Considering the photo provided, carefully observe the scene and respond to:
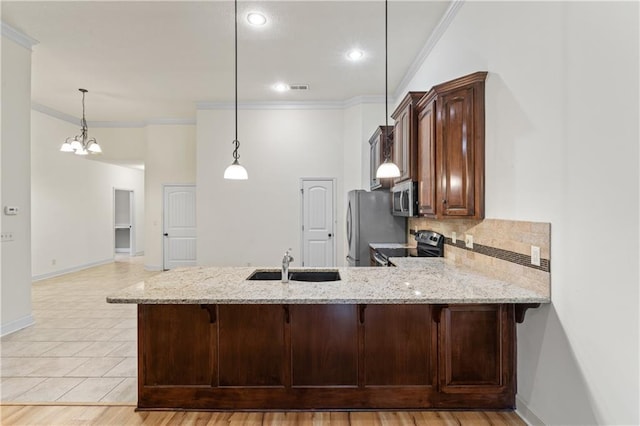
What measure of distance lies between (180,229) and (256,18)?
16.4ft

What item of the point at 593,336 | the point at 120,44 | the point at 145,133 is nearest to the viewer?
the point at 593,336

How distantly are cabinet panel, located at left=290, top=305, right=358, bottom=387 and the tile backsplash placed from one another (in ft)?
3.57

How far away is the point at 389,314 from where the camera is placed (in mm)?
2219

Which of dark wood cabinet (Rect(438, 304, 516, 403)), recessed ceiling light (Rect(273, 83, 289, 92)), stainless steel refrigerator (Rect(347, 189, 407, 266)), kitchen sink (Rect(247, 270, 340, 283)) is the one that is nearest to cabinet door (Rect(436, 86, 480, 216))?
dark wood cabinet (Rect(438, 304, 516, 403))

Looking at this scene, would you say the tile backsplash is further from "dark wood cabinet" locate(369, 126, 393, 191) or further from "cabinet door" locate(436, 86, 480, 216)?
"dark wood cabinet" locate(369, 126, 393, 191)

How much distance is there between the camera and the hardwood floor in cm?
210

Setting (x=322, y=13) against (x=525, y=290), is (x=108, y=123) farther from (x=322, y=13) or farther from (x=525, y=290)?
(x=525, y=290)

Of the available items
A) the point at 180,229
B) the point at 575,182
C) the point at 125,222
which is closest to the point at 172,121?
the point at 180,229

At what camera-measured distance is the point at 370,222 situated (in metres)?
4.47

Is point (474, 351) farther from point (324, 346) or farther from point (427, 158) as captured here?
point (427, 158)

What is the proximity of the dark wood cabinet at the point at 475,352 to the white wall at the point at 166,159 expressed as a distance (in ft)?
20.1

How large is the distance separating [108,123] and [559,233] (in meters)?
8.26

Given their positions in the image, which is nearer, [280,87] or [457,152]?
[457,152]

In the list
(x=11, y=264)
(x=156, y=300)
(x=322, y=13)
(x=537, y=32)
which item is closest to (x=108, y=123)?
(x=11, y=264)
